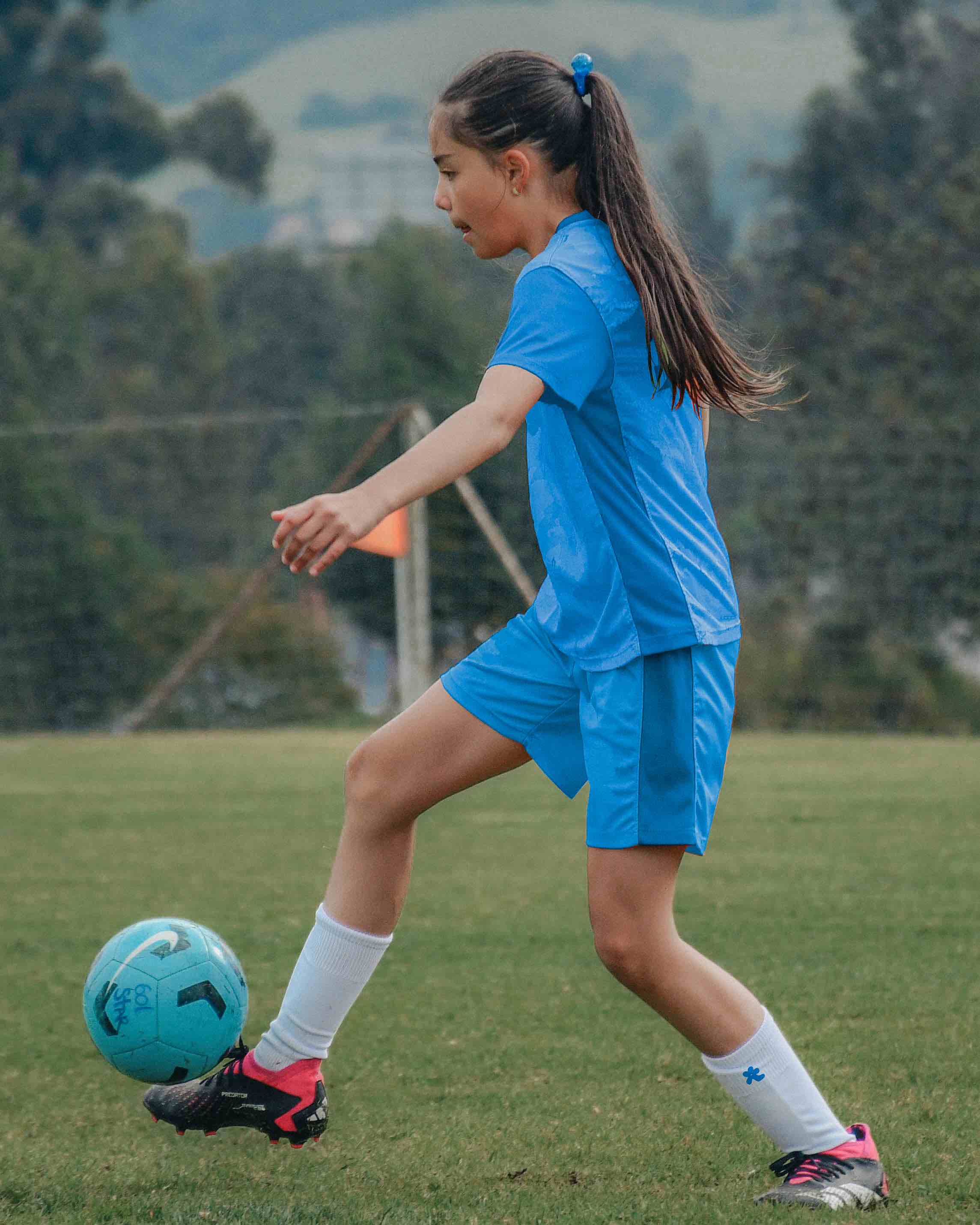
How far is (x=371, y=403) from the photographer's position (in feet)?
104

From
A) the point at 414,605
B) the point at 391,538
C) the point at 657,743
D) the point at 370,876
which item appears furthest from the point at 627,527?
the point at 414,605

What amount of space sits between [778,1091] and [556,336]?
1224mm

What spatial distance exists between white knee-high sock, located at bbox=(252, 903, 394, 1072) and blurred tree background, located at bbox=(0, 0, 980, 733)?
1025mm

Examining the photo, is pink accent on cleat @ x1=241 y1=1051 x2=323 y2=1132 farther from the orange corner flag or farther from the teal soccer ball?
the orange corner flag

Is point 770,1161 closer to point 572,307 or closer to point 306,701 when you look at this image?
point 572,307

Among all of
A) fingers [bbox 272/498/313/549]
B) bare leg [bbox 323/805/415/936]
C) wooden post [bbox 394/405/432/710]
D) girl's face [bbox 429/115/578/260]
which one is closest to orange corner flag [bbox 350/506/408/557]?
wooden post [bbox 394/405/432/710]

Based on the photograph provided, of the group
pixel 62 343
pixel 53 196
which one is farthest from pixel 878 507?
pixel 53 196

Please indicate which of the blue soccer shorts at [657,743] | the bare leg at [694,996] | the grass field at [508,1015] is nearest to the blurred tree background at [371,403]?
the blue soccer shorts at [657,743]

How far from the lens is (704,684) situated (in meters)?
2.73

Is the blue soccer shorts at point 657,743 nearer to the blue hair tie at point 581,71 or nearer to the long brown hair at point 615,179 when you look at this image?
the long brown hair at point 615,179

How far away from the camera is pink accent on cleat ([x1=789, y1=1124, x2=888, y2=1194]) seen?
2.76m

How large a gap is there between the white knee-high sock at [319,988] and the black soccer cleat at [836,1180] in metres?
0.78

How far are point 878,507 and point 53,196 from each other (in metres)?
37.7

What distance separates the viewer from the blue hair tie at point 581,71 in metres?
2.84
